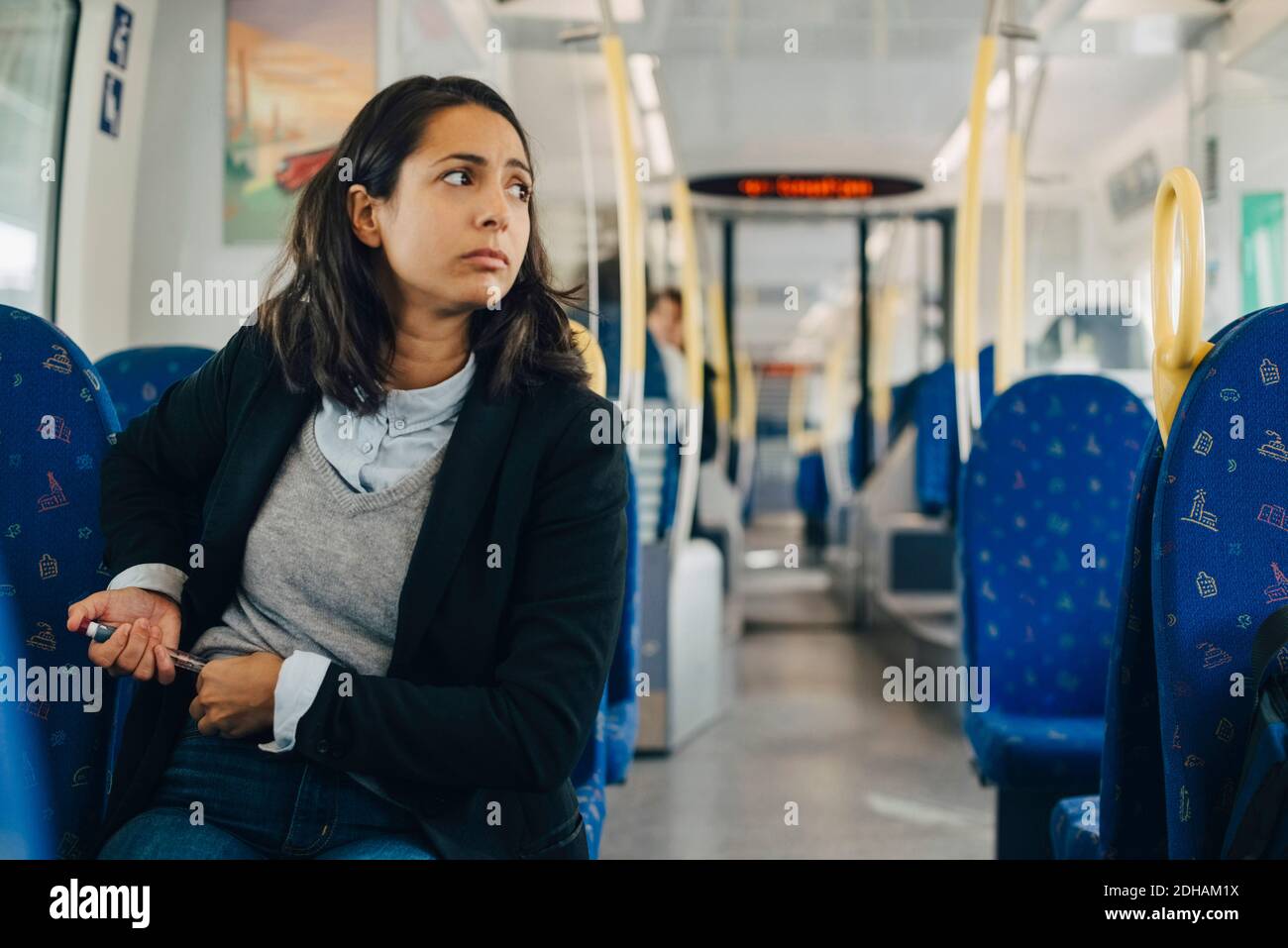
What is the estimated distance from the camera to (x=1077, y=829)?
1.64 m

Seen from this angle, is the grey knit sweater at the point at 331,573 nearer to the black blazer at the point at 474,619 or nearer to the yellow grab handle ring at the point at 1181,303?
the black blazer at the point at 474,619

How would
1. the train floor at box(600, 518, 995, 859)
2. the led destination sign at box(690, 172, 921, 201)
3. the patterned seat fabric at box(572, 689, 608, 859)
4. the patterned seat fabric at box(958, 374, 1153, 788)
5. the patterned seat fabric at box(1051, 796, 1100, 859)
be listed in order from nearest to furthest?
the patterned seat fabric at box(1051, 796, 1100, 859) < the patterned seat fabric at box(572, 689, 608, 859) < the patterned seat fabric at box(958, 374, 1153, 788) < the train floor at box(600, 518, 995, 859) < the led destination sign at box(690, 172, 921, 201)

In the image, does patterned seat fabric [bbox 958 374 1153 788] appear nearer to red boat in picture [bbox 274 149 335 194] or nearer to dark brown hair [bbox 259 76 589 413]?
dark brown hair [bbox 259 76 589 413]

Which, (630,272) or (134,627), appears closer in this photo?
(134,627)

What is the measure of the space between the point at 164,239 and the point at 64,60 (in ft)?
1.64

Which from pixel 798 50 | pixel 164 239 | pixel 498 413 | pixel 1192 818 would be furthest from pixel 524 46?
pixel 1192 818

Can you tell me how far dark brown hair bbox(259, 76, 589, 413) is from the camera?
131cm

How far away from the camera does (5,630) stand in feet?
3.82

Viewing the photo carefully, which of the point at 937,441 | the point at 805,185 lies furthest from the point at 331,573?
the point at 805,185

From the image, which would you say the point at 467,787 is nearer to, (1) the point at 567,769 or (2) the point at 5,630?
(1) the point at 567,769

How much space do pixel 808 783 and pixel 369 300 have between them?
→ 2872mm

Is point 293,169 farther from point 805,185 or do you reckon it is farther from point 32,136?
point 805,185

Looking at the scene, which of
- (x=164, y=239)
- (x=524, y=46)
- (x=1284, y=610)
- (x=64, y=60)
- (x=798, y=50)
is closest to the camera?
(x=1284, y=610)

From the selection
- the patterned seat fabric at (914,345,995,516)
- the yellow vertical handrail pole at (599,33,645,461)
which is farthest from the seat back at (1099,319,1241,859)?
the patterned seat fabric at (914,345,995,516)
